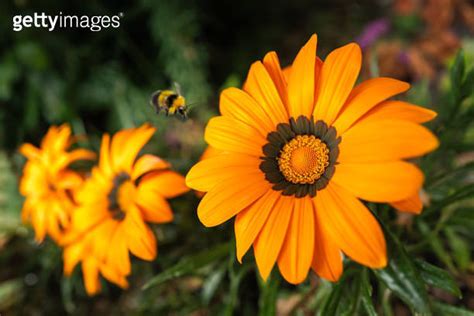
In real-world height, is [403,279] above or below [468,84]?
below

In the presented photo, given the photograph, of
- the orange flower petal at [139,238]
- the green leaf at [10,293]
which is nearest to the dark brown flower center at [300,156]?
the orange flower petal at [139,238]

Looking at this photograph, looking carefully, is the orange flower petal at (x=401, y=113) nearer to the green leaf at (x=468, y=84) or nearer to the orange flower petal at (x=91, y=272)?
the green leaf at (x=468, y=84)

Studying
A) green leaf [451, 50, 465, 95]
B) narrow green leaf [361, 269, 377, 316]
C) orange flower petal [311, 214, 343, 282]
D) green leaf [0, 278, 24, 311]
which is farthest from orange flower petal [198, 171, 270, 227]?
green leaf [0, 278, 24, 311]

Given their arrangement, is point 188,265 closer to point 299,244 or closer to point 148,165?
point 148,165

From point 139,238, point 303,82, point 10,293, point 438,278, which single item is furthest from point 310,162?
point 10,293

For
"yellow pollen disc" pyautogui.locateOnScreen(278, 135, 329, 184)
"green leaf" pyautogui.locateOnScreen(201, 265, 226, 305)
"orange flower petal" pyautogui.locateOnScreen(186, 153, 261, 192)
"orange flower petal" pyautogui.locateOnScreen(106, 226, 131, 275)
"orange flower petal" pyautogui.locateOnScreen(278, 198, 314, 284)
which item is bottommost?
"green leaf" pyautogui.locateOnScreen(201, 265, 226, 305)

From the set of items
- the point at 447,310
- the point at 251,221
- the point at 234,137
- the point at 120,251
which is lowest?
the point at 447,310

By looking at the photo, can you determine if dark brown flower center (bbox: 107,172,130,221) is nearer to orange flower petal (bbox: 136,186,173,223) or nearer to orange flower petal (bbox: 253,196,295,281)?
orange flower petal (bbox: 136,186,173,223)
